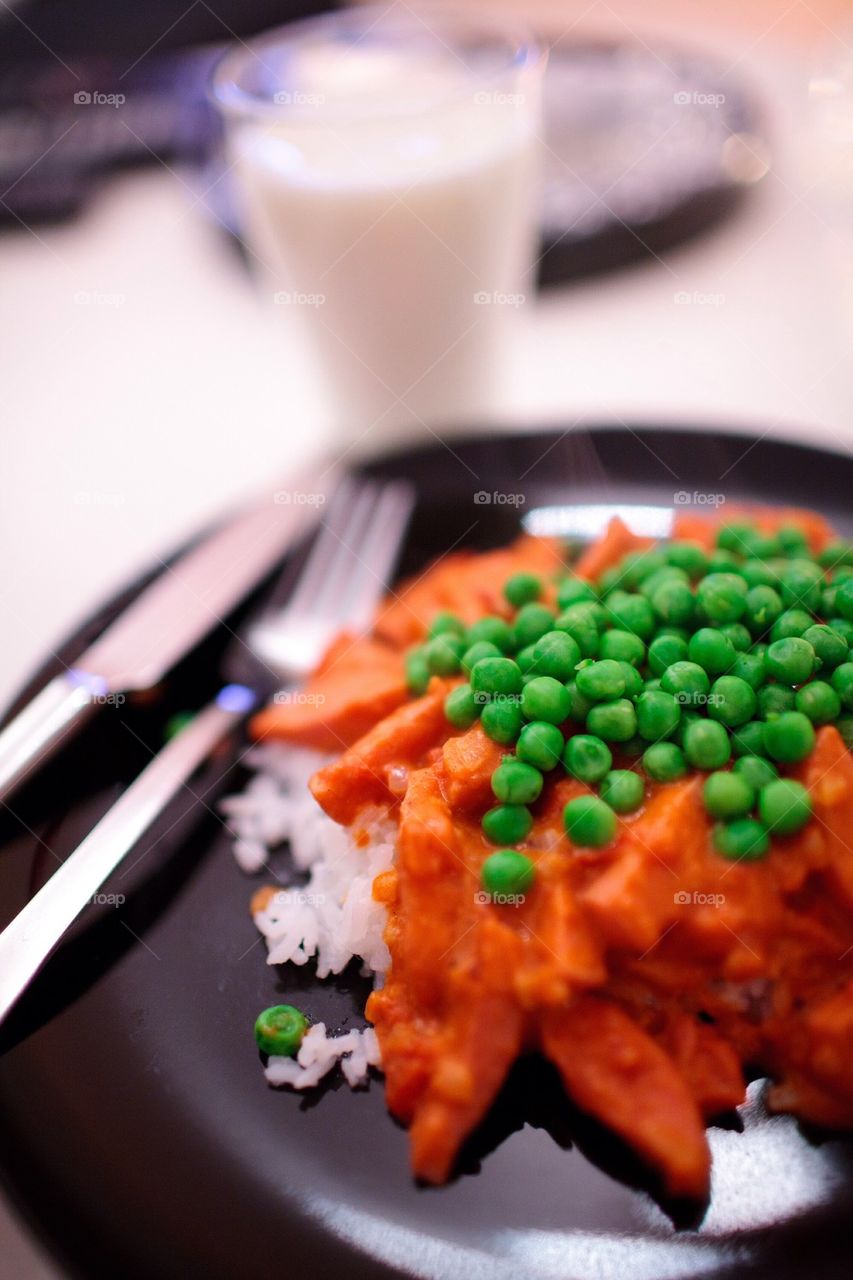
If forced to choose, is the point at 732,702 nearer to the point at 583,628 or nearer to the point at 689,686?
the point at 689,686

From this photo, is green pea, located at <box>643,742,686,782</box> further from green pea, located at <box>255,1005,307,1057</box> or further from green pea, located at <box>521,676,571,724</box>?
green pea, located at <box>255,1005,307,1057</box>

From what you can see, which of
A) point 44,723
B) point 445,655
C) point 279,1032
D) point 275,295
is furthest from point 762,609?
point 275,295

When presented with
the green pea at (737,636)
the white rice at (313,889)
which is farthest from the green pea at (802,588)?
the white rice at (313,889)

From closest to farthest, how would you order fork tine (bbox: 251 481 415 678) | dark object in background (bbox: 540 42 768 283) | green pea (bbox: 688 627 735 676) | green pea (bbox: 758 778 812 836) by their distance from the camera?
green pea (bbox: 758 778 812 836), green pea (bbox: 688 627 735 676), fork tine (bbox: 251 481 415 678), dark object in background (bbox: 540 42 768 283)

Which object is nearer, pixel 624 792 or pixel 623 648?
pixel 624 792

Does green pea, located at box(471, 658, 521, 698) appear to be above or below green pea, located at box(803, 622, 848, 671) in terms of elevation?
below

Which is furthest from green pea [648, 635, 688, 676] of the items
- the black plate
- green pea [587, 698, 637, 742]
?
the black plate

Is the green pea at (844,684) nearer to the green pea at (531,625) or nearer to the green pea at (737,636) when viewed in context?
the green pea at (737,636)
